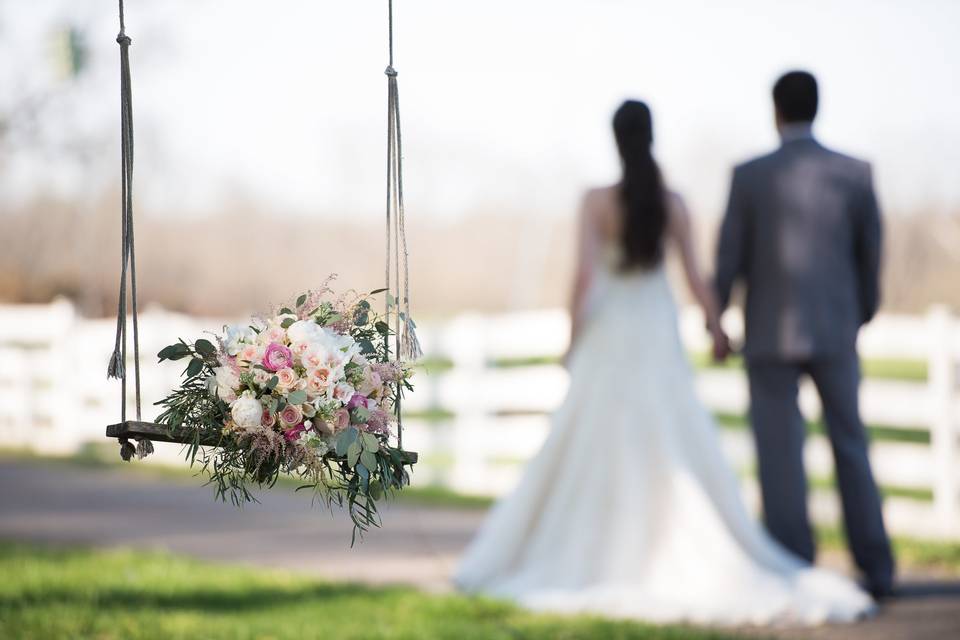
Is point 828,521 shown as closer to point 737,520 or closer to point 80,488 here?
point 737,520

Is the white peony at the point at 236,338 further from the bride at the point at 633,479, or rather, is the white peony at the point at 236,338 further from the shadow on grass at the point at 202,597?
the bride at the point at 633,479

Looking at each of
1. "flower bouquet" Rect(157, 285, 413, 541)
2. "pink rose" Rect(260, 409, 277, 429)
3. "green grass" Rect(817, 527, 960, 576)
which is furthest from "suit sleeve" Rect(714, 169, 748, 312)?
"pink rose" Rect(260, 409, 277, 429)

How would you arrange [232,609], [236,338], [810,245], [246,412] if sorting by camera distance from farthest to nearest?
[810,245] → [232,609] → [236,338] → [246,412]

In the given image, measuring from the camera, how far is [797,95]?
4.91 meters

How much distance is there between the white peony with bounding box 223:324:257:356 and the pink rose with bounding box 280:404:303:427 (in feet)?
0.57

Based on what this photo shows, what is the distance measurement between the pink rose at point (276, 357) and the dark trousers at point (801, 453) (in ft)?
9.78

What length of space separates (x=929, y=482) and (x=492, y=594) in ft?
11.6

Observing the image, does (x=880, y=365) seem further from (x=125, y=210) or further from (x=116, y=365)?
(x=116, y=365)

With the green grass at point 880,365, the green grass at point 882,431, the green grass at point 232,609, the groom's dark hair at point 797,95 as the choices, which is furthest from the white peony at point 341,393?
the green grass at point 880,365

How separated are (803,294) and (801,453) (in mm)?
666

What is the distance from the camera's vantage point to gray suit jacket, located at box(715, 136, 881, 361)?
4.89m

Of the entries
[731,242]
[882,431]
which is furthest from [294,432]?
[882,431]

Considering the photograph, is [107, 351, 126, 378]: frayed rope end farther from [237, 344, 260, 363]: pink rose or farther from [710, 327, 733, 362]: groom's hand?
[710, 327, 733, 362]: groom's hand

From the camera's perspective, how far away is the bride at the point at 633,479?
4.81 metres
